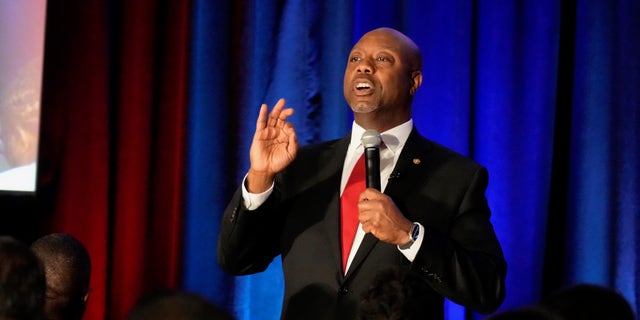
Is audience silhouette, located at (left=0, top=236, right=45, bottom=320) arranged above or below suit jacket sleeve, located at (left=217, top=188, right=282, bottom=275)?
above

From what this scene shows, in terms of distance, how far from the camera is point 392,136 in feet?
8.38

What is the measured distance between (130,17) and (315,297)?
1864mm

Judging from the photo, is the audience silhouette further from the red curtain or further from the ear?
the red curtain

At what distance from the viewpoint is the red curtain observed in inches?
144

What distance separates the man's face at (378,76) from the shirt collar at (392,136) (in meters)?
0.06

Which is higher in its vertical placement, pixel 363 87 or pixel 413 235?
pixel 363 87

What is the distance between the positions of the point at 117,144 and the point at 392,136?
5.25ft

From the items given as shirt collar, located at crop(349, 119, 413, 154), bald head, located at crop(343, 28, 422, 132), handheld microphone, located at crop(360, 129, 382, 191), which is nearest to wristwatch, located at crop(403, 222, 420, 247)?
handheld microphone, located at crop(360, 129, 382, 191)

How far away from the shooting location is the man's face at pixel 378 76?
2.57m

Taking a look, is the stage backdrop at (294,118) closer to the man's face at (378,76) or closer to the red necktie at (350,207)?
the man's face at (378,76)

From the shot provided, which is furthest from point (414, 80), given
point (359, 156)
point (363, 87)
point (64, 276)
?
point (64, 276)

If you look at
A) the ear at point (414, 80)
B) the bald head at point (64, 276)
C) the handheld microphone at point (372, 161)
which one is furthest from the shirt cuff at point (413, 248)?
the bald head at point (64, 276)

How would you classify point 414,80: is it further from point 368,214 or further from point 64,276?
point 64,276

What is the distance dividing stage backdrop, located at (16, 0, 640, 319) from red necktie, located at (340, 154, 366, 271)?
107 centimetres
